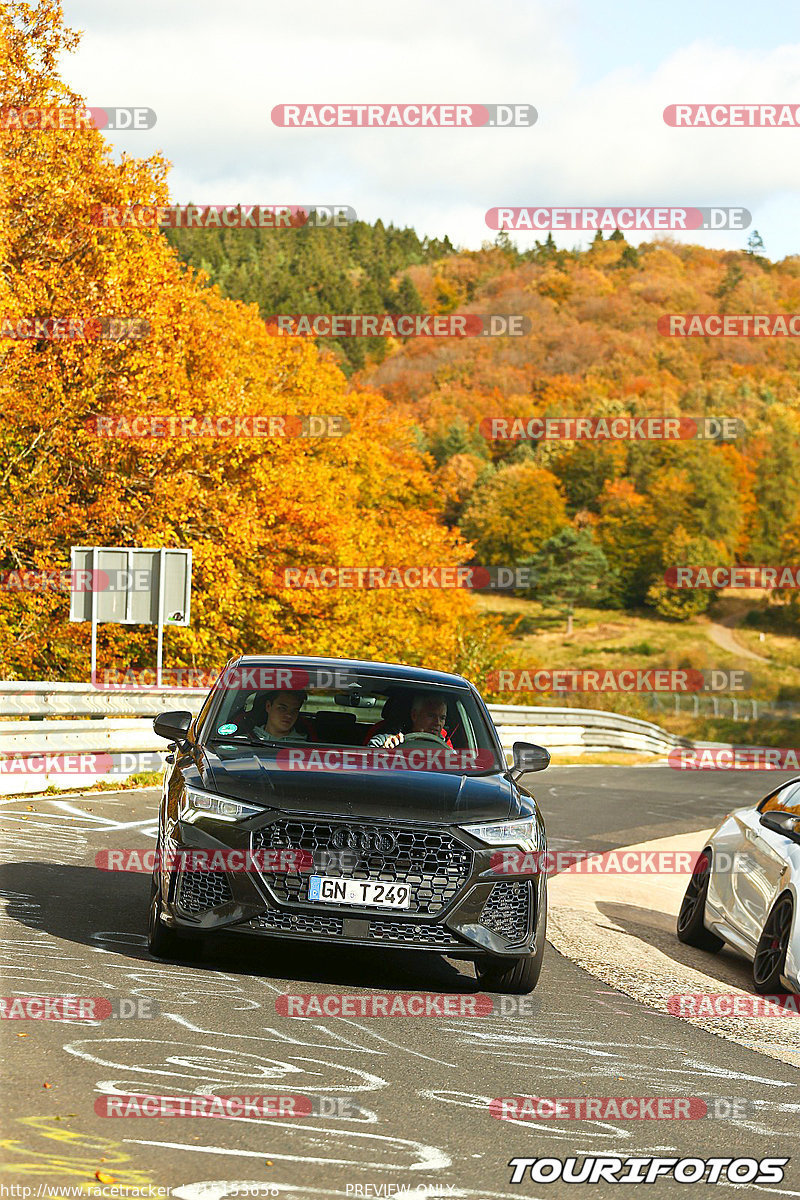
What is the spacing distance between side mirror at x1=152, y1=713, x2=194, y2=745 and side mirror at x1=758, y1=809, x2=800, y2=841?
344cm

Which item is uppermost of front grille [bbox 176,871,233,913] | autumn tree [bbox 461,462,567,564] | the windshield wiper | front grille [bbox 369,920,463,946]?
autumn tree [bbox 461,462,567,564]

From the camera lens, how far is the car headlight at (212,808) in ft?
23.2

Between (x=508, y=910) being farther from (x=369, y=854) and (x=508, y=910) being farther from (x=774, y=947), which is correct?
(x=774, y=947)

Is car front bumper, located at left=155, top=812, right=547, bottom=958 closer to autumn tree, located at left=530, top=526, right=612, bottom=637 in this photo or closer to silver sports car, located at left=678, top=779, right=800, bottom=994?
silver sports car, located at left=678, top=779, right=800, bottom=994

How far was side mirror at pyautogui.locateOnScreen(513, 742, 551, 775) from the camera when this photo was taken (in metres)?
8.34

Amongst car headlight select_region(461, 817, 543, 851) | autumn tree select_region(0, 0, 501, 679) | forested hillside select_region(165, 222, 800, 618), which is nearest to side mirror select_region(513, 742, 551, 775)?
car headlight select_region(461, 817, 543, 851)

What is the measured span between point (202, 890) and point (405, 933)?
37.0 inches

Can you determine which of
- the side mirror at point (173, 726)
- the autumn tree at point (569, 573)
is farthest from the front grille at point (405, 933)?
the autumn tree at point (569, 573)

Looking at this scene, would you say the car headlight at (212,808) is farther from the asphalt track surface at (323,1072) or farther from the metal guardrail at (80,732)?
the metal guardrail at (80,732)

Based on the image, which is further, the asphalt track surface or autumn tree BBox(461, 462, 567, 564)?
autumn tree BBox(461, 462, 567, 564)

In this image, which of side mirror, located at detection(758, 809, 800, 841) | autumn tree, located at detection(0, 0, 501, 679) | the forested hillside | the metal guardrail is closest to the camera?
side mirror, located at detection(758, 809, 800, 841)

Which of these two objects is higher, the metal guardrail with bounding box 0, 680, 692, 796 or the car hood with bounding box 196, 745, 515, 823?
the car hood with bounding box 196, 745, 515, 823

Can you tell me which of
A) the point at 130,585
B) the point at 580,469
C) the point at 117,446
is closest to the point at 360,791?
the point at 130,585

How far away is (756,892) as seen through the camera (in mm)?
9211
